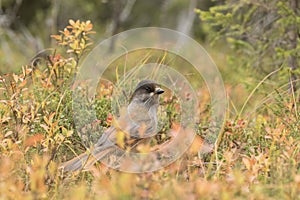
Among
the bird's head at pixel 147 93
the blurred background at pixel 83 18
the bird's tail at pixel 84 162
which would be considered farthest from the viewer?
the blurred background at pixel 83 18

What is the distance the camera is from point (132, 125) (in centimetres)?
510

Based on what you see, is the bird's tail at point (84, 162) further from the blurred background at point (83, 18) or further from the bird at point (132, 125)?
the blurred background at point (83, 18)

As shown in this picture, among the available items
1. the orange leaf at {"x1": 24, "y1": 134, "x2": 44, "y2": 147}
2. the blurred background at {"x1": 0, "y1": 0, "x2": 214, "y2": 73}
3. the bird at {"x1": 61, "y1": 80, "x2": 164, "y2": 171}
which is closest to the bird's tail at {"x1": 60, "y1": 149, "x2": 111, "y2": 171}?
the bird at {"x1": 61, "y1": 80, "x2": 164, "y2": 171}

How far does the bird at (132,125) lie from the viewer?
5035 mm

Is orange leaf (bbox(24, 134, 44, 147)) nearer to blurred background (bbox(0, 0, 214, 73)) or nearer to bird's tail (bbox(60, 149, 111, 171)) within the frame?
bird's tail (bbox(60, 149, 111, 171))

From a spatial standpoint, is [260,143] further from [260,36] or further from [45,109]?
[260,36]

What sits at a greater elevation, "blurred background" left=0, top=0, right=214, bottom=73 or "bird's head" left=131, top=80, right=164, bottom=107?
"blurred background" left=0, top=0, right=214, bottom=73

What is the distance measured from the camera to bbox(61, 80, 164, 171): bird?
5.03 meters

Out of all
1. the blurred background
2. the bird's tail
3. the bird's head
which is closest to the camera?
the bird's tail


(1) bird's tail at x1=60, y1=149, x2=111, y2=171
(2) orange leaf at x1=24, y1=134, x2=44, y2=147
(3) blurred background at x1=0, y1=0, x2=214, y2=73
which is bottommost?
(1) bird's tail at x1=60, y1=149, x2=111, y2=171

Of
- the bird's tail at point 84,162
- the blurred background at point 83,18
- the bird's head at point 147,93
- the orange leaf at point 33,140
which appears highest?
the blurred background at point 83,18

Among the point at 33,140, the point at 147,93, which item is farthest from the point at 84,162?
the point at 147,93

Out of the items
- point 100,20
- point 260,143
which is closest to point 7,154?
point 260,143

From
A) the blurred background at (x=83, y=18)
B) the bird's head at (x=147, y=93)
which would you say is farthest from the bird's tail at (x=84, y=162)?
the blurred background at (x=83, y=18)
